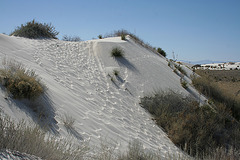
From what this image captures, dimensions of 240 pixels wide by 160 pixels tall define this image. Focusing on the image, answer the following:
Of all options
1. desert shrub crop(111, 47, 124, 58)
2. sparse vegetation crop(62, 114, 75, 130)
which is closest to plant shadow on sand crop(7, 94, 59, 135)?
sparse vegetation crop(62, 114, 75, 130)

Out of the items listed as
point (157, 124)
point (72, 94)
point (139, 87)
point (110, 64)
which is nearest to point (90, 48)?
point (110, 64)

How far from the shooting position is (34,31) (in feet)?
41.1

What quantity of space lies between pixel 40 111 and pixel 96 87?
11.8 feet

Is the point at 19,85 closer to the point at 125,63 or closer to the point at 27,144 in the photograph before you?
the point at 27,144

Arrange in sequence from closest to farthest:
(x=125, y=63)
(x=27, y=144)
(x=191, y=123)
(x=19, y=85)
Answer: (x=27, y=144) < (x=19, y=85) < (x=191, y=123) < (x=125, y=63)

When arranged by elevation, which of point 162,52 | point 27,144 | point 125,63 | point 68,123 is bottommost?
point 68,123

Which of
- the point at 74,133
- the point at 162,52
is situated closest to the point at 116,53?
the point at 74,133

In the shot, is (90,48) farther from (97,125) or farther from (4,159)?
(4,159)

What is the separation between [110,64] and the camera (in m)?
10.6

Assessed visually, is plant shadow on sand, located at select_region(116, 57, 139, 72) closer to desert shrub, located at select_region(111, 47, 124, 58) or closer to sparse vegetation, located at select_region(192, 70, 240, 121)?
desert shrub, located at select_region(111, 47, 124, 58)

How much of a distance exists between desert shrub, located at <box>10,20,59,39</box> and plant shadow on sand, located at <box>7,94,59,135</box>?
863cm

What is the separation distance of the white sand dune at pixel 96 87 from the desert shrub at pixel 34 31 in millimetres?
1111

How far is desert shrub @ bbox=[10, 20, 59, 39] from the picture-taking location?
1233cm

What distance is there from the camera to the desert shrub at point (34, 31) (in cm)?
1233
